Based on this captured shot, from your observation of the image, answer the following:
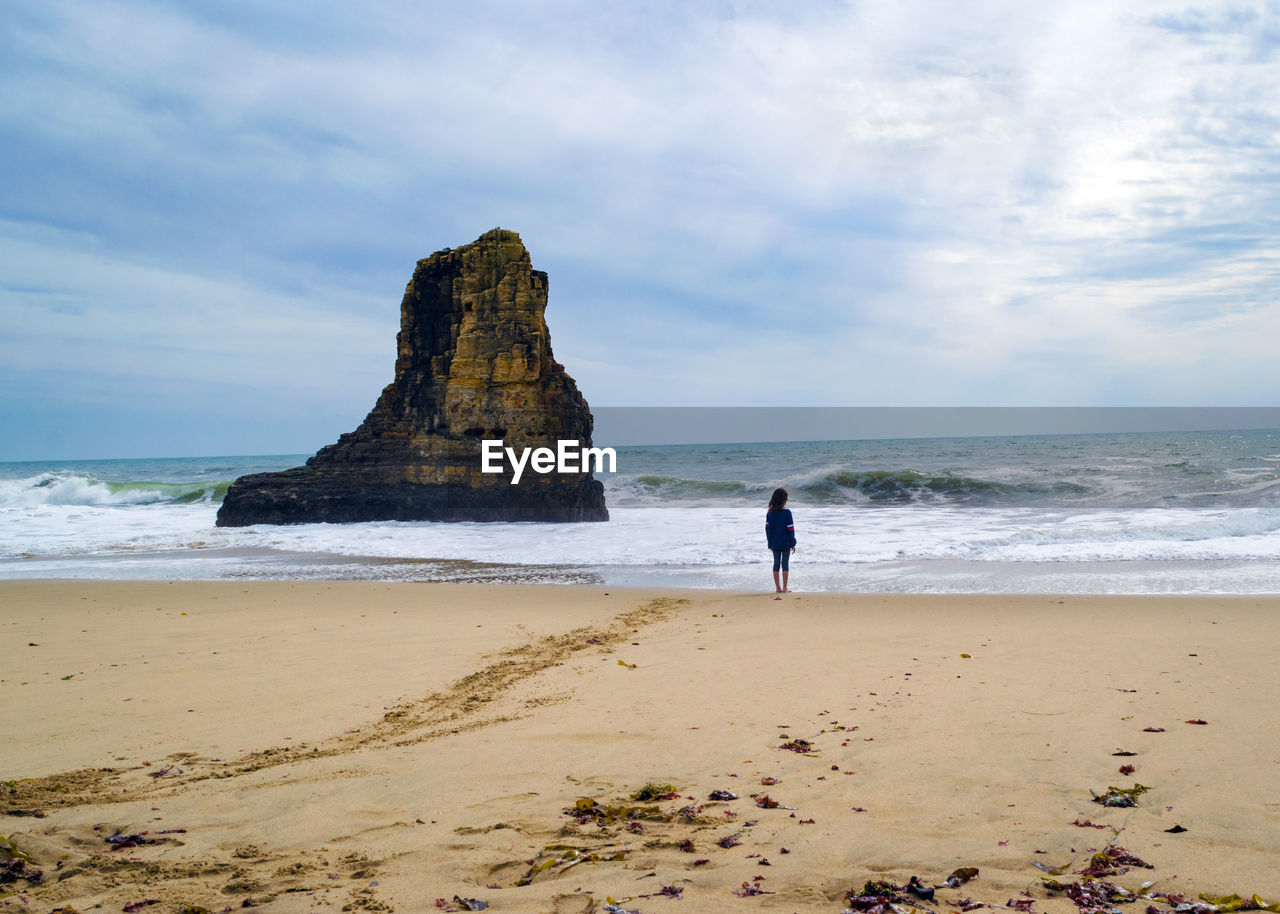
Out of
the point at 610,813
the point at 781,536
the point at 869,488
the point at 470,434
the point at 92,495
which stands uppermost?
the point at 470,434

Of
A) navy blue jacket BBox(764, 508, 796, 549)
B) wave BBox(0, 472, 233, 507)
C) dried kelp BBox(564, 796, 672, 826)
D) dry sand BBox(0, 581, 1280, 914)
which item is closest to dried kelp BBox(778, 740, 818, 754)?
dry sand BBox(0, 581, 1280, 914)

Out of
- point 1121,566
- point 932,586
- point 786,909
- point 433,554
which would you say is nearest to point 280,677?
point 786,909

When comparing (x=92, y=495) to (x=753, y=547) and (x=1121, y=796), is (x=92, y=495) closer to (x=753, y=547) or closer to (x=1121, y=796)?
(x=753, y=547)

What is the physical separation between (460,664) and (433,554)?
9.72m

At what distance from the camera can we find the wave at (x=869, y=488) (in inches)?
1213

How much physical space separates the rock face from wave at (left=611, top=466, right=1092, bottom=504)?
1292cm

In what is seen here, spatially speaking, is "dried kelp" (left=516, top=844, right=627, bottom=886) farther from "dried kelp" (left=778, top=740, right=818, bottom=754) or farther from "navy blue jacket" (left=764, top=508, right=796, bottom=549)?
"navy blue jacket" (left=764, top=508, right=796, bottom=549)

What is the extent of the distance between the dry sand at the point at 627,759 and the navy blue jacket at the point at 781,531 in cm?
269

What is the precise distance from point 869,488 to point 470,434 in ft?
63.9

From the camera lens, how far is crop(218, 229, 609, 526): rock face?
22.2m

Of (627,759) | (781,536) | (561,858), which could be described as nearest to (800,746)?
(627,759)

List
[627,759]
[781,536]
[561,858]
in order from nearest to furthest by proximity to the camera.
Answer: [561,858] < [627,759] < [781,536]

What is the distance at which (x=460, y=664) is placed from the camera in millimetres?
6434

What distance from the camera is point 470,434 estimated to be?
22484mm
